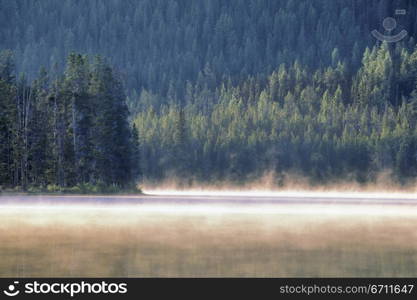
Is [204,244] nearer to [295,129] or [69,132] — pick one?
[69,132]

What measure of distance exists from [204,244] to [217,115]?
120 metres

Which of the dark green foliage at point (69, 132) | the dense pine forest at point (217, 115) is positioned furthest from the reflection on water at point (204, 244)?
the dense pine forest at point (217, 115)

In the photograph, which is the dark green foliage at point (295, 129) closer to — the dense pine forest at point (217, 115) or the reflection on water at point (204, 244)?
the dense pine forest at point (217, 115)

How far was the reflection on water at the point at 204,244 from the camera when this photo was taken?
54.3ft

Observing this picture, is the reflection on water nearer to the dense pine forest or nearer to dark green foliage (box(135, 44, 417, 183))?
the dense pine forest

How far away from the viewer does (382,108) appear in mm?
146375

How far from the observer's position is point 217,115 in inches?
Result: 5536

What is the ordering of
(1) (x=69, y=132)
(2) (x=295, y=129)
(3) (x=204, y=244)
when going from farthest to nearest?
1. (2) (x=295, y=129)
2. (1) (x=69, y=132)
3. (3) (x=204, y=244)

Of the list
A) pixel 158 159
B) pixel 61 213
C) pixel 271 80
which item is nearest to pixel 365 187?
pixel 158 159

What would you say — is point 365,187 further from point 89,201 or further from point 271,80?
point 89,201

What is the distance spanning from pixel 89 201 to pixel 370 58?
5143 inches

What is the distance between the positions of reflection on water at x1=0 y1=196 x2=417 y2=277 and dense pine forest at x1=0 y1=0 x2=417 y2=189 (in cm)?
2276

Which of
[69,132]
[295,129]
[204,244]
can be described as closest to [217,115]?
[295,129]

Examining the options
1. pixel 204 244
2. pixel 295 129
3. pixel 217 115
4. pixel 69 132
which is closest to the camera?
pixel 204 244
